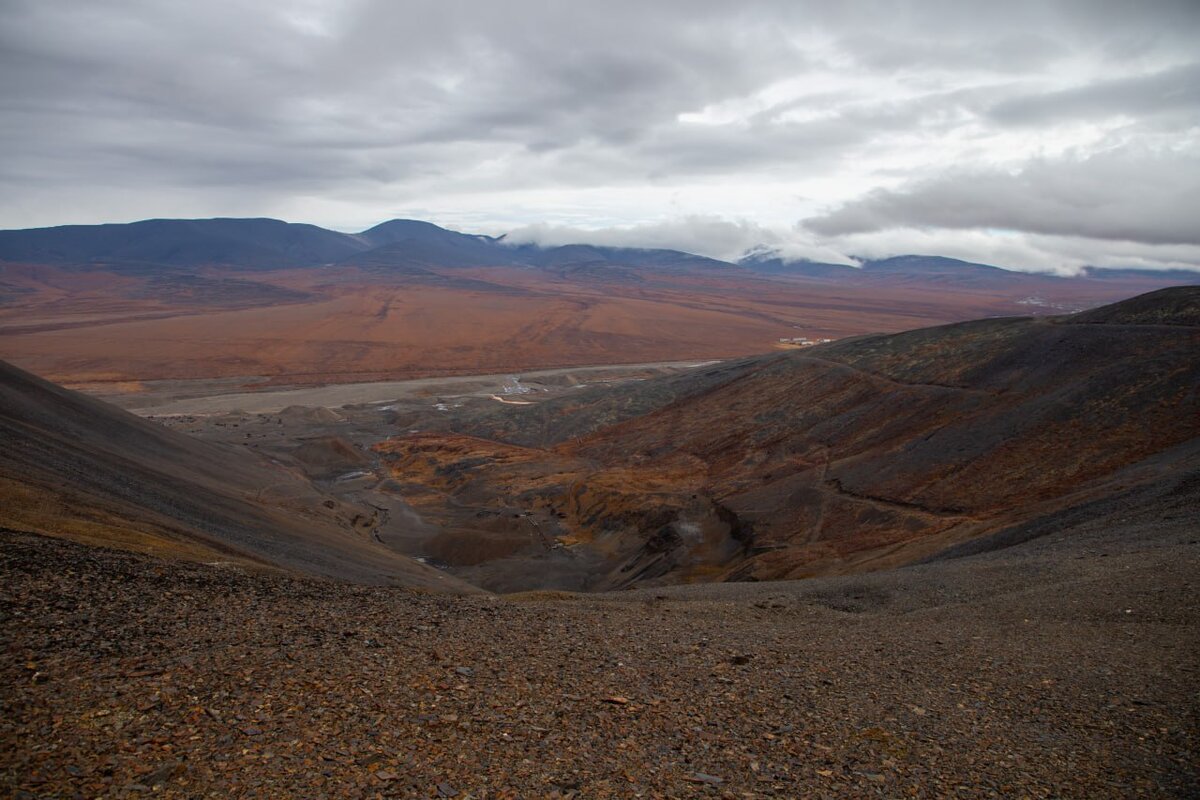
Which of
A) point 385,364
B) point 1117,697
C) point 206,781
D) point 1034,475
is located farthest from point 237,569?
point 385,364

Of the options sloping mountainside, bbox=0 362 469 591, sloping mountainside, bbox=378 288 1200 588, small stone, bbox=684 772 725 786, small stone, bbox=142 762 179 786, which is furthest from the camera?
sloping mountainside, bbox=378 288 1200 588

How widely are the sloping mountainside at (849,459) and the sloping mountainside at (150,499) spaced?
7991 mm

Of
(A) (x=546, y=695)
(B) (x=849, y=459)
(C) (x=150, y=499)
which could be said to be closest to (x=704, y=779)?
(A) (x=546, y=695)

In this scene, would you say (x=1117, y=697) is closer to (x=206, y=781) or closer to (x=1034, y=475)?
(x=206, y=781)

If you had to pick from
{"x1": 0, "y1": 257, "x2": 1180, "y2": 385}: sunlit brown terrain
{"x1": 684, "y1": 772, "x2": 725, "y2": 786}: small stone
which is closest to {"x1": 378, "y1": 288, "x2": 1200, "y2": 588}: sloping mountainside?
{"x1": 684, "y1": 772, "x2": 725, "y2": 786}: small stone

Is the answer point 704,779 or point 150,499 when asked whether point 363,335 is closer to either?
point 150,499

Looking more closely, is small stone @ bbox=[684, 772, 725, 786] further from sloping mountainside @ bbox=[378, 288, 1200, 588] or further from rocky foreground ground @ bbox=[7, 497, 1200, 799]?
sloping mountainside @ bbox=[378, 288, 1200, 588]

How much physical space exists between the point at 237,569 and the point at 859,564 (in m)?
17.7

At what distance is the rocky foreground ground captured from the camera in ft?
20.0

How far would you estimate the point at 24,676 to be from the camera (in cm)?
662

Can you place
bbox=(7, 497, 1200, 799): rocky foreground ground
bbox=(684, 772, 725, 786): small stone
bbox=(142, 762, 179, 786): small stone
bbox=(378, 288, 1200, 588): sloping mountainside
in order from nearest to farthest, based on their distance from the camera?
bbox=(142, 762, 179, 786): small stone
bbox=(7, 497, 1200, 799): rocky foreground ground
bbox=(684, 772, 725, 786): small stone
bbox=(378, 288, 1200, 588): sloping mountainside

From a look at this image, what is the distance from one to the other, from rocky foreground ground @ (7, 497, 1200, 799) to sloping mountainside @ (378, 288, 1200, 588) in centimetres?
1230

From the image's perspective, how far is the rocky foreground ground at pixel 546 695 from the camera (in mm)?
6109

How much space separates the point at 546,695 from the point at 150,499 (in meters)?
17.1
